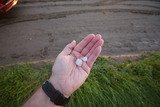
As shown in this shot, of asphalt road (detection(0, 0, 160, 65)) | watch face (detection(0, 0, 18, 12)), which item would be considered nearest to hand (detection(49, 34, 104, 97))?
asphalt road (detection(0, 0, 160, 65))

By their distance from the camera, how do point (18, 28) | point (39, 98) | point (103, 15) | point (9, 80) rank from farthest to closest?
1. point (103, 15)
2. point (18, 28)
3. point (9, 80)
4. point (39, 98)

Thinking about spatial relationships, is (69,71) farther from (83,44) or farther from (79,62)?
(83,44)

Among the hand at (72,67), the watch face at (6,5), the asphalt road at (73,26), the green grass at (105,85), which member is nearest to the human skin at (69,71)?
the hand at (72,67)

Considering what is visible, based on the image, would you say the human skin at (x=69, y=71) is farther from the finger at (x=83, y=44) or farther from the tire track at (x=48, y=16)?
the tire track at (x=48, y=16)

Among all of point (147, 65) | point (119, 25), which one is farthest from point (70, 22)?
point (147, 65)

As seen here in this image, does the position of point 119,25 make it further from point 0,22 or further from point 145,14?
point 0,22

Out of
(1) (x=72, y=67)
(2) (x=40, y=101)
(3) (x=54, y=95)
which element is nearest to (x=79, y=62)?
(1) (x=72, y=67)
